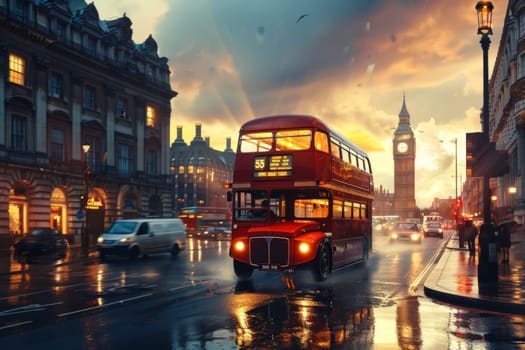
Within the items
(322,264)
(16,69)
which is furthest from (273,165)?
(16,69)

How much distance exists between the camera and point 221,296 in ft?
44.1

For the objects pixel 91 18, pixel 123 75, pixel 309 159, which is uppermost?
pixel 91 18

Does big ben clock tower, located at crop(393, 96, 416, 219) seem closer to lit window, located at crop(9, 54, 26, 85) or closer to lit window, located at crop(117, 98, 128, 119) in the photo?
lit window, located at crop(117, 98, 128, 119)

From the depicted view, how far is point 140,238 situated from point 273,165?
13211mm

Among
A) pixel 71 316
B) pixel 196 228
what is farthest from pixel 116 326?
pixel 196 228

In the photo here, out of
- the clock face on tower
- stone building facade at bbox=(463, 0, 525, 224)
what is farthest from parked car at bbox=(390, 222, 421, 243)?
the clock face on tower

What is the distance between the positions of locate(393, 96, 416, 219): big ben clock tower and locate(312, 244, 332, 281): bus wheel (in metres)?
164

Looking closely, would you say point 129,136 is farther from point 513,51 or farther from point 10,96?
point 513,51

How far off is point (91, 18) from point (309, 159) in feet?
114

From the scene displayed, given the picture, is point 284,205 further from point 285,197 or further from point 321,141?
point 321,141

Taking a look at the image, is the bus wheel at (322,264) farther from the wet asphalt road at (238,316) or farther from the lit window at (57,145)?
the lit window at (57,145)

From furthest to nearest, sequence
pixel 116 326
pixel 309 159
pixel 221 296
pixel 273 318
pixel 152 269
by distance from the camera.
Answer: pixel 152 269 < pixel 309 159 < pixel 221 296 < pixel 273 318 < pixel 116 326

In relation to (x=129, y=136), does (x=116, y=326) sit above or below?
below

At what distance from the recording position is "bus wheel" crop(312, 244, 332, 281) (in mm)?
16109
